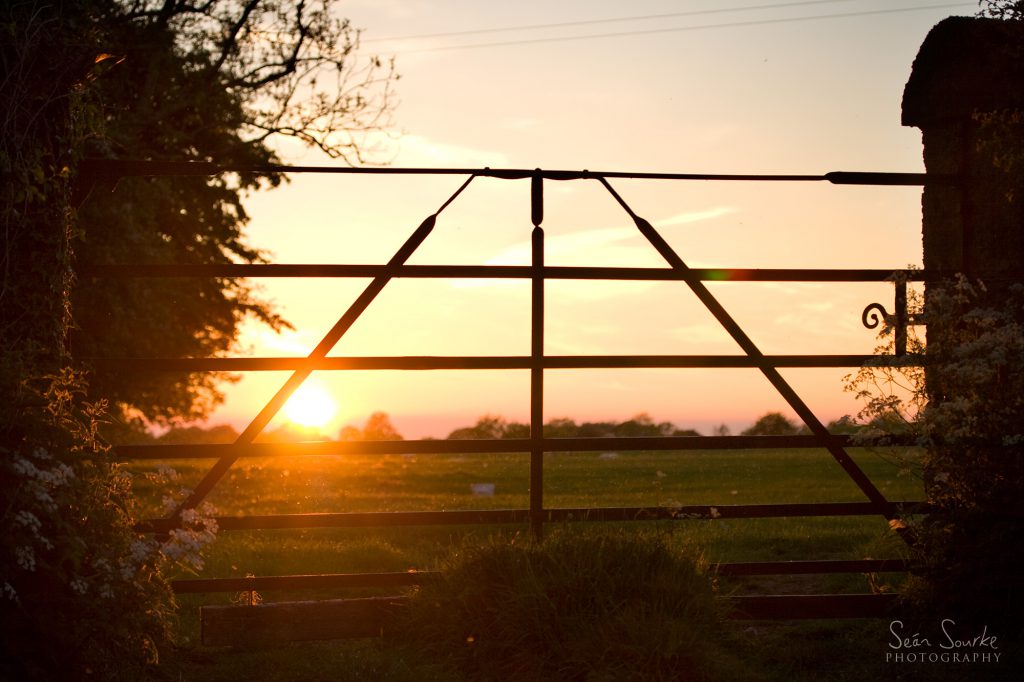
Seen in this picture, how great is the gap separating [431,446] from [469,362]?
2.00 feet

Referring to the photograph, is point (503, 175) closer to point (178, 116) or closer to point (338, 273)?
point (338, 273)

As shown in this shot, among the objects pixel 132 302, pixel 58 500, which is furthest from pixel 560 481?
pixel 58 500

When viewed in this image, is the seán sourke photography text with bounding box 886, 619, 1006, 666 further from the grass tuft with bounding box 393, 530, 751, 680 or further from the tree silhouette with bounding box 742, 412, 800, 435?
the tree silhouette with bounding box 742, 412, 800, 435

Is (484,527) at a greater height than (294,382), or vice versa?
(294,382)

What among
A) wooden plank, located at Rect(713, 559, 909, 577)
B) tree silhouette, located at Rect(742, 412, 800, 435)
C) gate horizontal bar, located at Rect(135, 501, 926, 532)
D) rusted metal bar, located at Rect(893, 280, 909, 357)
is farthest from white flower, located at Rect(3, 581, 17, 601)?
tree silhouette, located at Rect(742, 412, 800, 435)

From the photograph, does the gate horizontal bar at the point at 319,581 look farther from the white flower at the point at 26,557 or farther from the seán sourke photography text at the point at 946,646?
the white flower at the point at 26,557

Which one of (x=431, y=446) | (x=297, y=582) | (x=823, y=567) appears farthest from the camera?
(x=823, y=567)

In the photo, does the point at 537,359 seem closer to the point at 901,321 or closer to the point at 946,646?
the point at 901,321

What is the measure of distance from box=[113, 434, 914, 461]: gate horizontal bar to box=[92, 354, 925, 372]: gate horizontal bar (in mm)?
484

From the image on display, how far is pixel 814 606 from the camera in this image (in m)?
6.52

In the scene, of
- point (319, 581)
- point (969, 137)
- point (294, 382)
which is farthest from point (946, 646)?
point (294, 382)

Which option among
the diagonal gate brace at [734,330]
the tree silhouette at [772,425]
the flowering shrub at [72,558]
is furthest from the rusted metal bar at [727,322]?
the tree silhouette at [772,425]

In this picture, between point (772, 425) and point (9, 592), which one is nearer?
point (9, 592)

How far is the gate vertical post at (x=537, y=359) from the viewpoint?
20.7 ft
